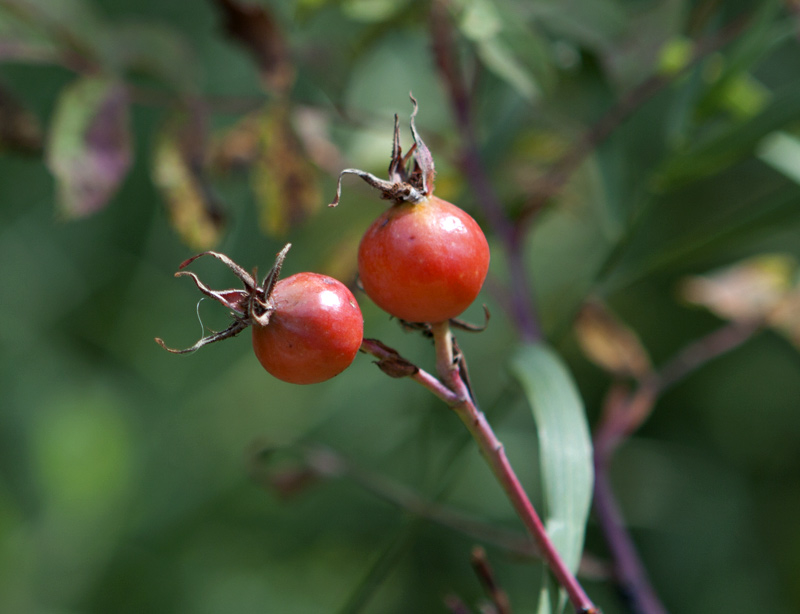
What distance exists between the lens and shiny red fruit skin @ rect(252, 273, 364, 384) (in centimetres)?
51

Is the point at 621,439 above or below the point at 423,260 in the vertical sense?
above

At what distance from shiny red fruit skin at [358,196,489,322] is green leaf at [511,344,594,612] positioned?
231 millimetres

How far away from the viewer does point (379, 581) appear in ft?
2.68

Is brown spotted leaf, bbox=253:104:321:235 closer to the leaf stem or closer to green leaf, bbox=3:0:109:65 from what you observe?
green leaf, bbox=3:0:109:65

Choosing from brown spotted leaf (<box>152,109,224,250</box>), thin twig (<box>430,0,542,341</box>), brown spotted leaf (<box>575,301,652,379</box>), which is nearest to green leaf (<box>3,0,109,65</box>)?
brown spotted leaf (<box>152,109,224,250</box>)

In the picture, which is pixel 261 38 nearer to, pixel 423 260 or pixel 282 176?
pixel 282 176

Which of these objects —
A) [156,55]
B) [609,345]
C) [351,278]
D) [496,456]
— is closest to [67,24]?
[156,55]

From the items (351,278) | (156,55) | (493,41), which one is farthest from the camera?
(156,55)

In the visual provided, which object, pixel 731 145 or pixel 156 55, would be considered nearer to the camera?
pixel 731 145

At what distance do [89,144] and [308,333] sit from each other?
699 millimetres

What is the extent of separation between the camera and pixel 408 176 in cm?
56

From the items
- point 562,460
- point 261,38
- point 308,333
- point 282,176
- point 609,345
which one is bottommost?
point 308,333

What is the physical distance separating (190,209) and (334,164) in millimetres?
354

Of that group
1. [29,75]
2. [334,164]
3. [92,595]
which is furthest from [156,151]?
[29,75]
